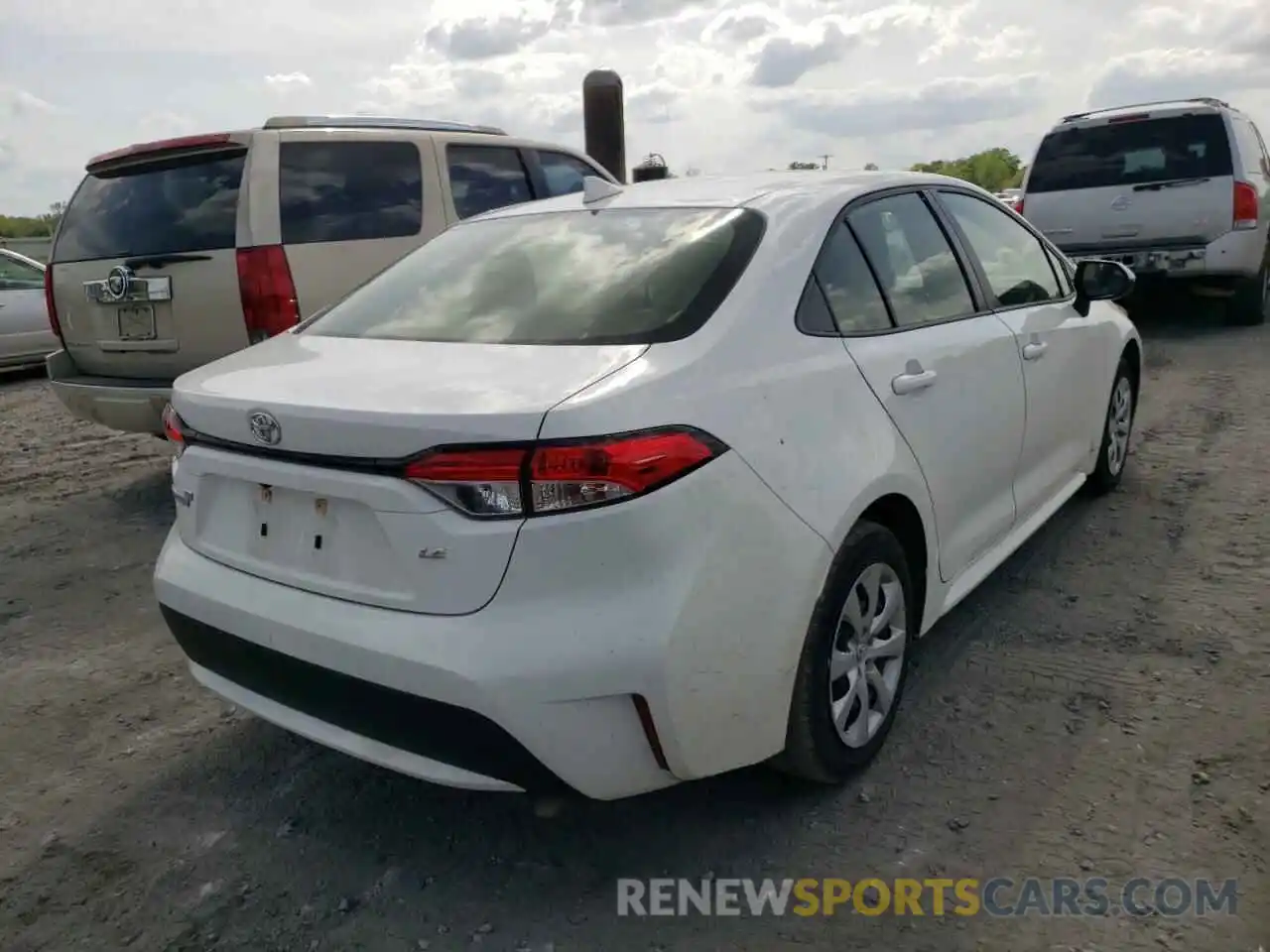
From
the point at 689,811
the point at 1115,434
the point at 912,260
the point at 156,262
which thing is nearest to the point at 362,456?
the point at 689,811

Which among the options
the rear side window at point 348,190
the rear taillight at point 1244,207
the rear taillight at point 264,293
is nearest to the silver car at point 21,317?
the rear side window at point 348,190

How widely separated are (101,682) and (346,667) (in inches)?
71.6

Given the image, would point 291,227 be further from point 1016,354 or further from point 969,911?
point 969,911

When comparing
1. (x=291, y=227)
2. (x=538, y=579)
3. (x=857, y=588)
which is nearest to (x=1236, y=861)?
(x=857, y=588)

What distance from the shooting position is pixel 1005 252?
13.0ft

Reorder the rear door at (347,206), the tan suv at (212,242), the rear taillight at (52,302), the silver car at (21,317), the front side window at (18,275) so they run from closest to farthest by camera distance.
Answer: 1. the tan suv at (212,242)
2. the rear door at (347,206)
3. the rear taillight at (52,302)
4. the silver car at (21,317)
5. the front side window at (18,275)

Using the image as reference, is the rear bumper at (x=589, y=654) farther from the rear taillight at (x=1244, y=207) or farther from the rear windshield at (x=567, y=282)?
the rear taillight at (x=1244, y=207)

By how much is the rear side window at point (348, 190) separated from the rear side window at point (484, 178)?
282 mm

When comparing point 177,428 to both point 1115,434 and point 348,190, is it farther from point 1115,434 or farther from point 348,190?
point 1115,434

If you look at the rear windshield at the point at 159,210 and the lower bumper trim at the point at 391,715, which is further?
the rear windshield at the point at 159,210

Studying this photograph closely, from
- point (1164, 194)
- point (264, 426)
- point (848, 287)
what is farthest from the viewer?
point (1164, 194)

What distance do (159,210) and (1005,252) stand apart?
4.00m

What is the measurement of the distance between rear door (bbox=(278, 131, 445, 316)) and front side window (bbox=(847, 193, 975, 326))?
249cm

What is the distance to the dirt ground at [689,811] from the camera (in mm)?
2361
